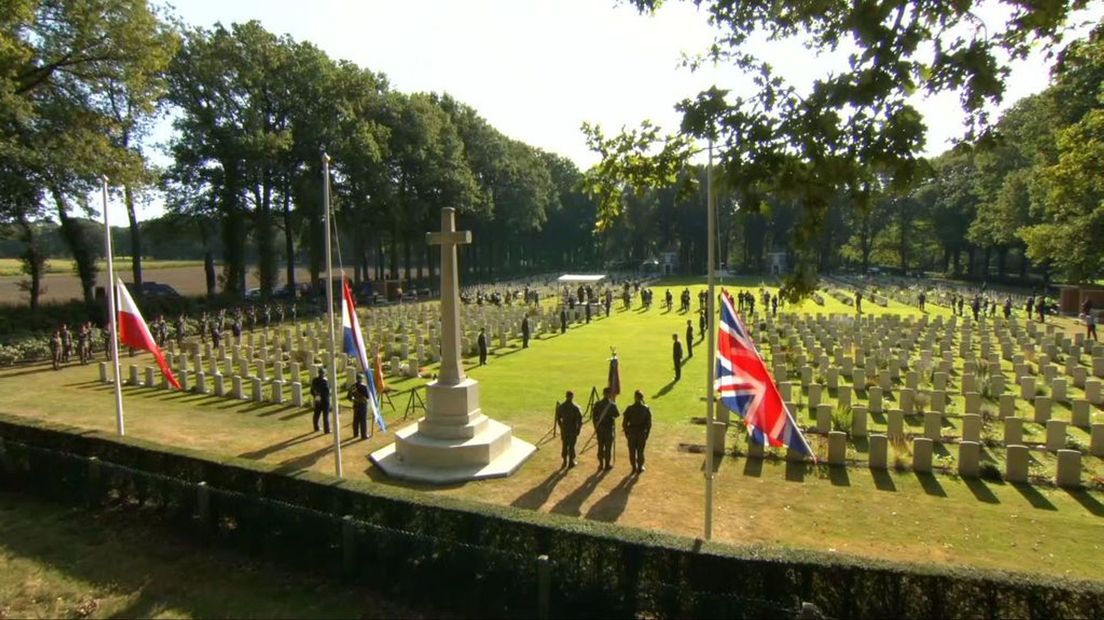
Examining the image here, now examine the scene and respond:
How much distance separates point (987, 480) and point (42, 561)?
45.2 ft

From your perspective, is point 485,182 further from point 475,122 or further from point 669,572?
point 669,572

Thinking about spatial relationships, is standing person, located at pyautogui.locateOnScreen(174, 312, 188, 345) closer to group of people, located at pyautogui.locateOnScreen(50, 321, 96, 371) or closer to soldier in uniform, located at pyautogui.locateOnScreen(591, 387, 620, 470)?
group of people, located at pyautogui.locateOnScreen(50, 321, 96, 371)

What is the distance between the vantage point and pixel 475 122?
65.4 m

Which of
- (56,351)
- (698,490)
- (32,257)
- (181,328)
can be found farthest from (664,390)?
(32,257)

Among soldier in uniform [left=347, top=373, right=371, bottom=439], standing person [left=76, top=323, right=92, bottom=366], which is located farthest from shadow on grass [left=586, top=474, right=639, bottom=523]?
standing person [left=76, top=323, right=92, bottom=366]

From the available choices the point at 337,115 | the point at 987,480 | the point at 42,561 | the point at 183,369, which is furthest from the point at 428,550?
the point at 337,115

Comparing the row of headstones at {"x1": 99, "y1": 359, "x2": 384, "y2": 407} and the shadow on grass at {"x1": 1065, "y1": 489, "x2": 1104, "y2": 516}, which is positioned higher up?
the row of headstones at {"x1": 99, "y1": 359, "x2": 384, "y2": 407}

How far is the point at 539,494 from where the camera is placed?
426 inches

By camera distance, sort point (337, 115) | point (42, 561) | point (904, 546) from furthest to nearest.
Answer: point (337, 115) → point (904, 546) → point (42, 561)

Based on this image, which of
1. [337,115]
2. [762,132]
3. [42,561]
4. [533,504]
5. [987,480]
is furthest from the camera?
[337,115]

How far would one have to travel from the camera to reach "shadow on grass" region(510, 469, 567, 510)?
33.9 ft

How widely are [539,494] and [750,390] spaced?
4.08 metres

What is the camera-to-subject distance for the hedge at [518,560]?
6035 mm

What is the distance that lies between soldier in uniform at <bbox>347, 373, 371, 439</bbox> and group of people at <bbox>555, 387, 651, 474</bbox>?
14.1ft
